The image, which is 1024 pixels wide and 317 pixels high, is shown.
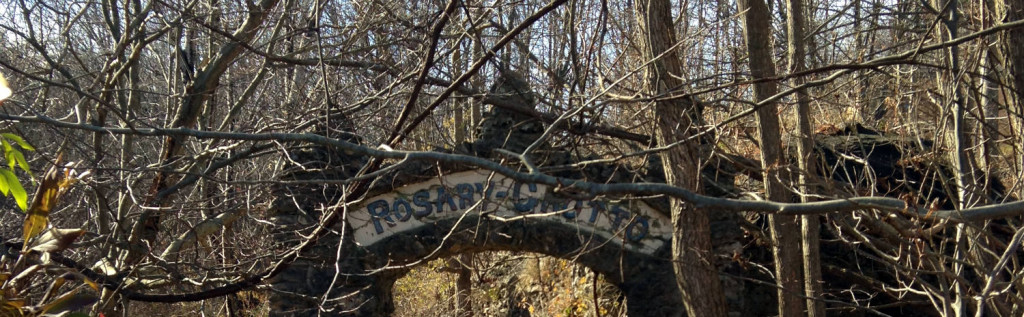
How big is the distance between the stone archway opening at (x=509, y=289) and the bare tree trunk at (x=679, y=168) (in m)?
3.65

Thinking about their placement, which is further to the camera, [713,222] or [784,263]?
[713,222]

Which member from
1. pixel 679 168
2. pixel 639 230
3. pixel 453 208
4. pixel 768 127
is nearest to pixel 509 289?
pixel 639 230

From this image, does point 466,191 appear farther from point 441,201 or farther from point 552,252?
point 552,252

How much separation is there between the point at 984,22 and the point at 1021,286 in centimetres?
144

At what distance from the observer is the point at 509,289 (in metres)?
15.2

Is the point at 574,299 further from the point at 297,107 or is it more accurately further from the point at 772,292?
the point at 297,107

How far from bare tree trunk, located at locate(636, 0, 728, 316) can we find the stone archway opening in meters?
3.65

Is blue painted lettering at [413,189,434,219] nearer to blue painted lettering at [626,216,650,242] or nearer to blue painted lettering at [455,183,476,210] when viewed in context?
blue painted lettering at [455,183,476,210]

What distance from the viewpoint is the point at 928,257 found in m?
5.17

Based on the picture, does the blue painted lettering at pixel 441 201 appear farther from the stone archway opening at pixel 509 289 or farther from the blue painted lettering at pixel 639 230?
the stone archway opening at pixel 509 289

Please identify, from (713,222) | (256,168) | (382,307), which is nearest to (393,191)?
(382,307)

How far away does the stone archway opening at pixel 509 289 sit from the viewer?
1241 cm

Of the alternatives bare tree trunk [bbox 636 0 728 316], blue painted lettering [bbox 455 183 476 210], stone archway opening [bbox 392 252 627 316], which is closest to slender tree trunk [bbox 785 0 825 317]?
bare tree trunk [bbox 636 0 728 316]

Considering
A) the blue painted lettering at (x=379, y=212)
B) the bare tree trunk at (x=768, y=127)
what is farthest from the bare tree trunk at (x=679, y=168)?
the blue painted lettering at (x=379, y=212)
